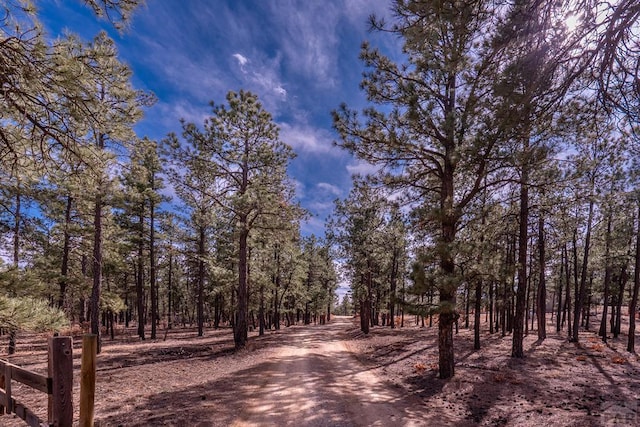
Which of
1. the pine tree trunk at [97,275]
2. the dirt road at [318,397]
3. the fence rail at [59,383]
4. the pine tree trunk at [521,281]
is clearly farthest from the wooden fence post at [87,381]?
the pine tree trunk at [521,281]

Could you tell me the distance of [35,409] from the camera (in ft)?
25.5

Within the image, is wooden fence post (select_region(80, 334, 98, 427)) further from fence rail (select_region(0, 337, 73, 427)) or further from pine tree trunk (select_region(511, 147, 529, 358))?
pine tree trunk (select_region(511, 147, 529, 358))

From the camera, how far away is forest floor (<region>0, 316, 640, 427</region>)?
281 inches

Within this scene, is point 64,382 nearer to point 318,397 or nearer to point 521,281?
point 318,397

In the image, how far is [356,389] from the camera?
31.4ft

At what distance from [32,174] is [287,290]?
94.7 feet

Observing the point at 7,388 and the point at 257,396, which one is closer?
the point at 7,388

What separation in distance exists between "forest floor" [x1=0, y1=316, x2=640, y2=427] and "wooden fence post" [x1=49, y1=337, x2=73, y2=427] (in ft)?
9.35

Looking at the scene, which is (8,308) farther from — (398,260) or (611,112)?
(398,260)

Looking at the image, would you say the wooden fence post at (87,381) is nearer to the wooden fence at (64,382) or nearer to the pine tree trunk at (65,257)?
the wooden fence at (64,382)

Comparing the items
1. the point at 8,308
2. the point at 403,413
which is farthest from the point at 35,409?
the point at 403,413

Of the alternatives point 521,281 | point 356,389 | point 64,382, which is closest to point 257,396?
point 356,389

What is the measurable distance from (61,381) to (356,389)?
7749mm

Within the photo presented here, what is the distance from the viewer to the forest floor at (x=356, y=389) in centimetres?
712
